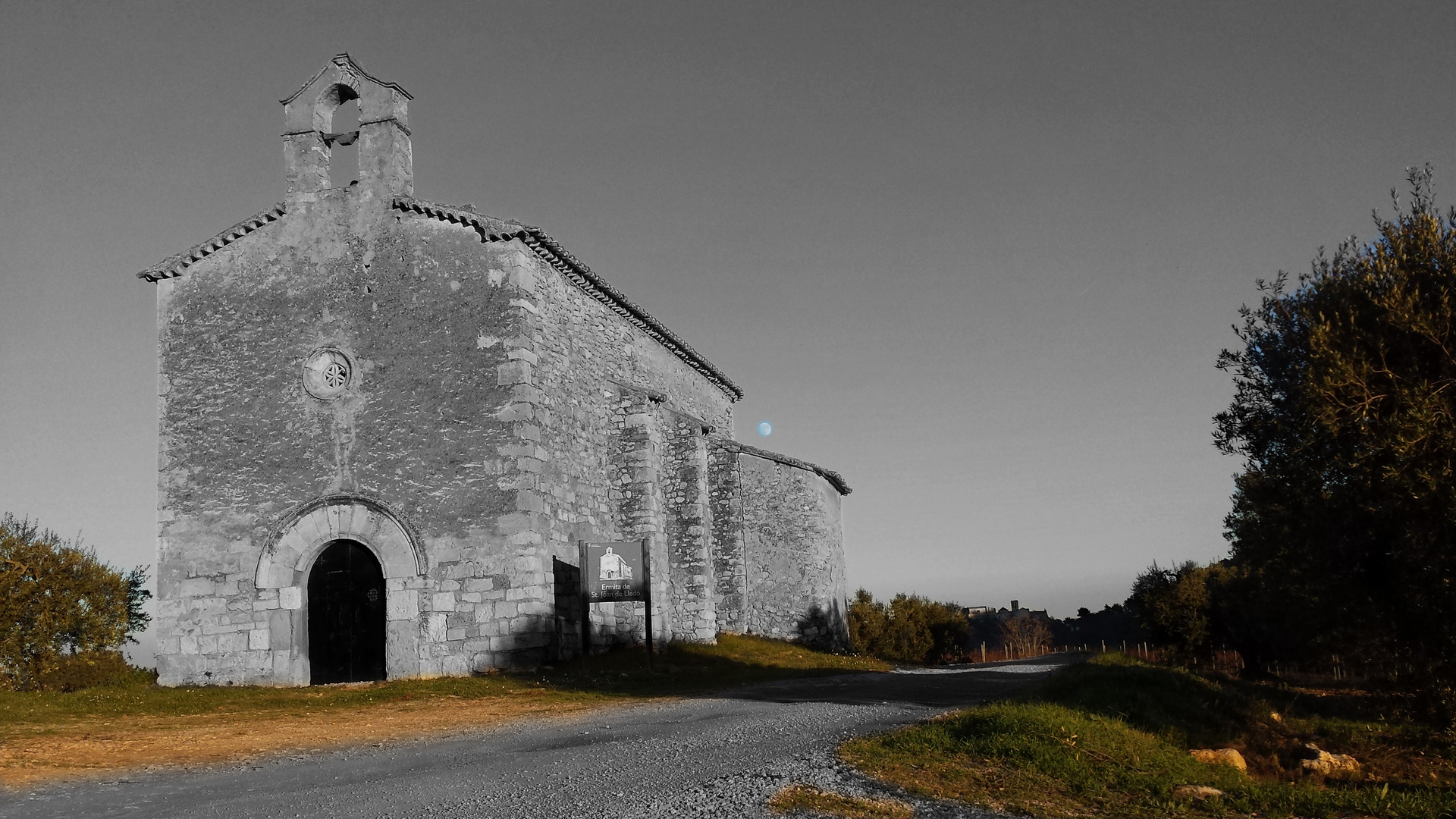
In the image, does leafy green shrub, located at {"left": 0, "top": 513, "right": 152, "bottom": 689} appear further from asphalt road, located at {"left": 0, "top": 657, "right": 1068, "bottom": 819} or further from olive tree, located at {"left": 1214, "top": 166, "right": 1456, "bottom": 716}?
olive tree, located at {"left": 1214, "top": 166, "right": 1456, "bottom": 716}

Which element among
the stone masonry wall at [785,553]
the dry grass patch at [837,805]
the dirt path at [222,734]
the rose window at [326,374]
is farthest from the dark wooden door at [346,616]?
the dry grass patch at [837,805]

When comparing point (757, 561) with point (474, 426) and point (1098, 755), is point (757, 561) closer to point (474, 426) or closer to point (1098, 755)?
point (474, 426)

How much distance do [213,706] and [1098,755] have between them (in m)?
13.1

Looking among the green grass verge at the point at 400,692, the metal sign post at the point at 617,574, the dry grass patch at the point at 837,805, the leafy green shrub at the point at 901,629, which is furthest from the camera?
the leafy green shrub at the point at 901,629

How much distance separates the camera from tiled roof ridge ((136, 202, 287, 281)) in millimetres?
20625

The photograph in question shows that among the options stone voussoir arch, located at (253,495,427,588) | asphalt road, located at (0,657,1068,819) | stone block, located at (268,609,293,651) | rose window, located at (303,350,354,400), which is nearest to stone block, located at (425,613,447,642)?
stone voussoir arch, located at (253,495,427,588)

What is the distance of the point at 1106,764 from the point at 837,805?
2907 mm

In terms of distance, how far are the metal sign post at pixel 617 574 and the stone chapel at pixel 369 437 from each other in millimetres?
742

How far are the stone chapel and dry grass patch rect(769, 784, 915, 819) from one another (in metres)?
11.7

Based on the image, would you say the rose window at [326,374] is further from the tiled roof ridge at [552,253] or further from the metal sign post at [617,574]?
the metal sign post at [617,574]

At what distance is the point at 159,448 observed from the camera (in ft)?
67.1

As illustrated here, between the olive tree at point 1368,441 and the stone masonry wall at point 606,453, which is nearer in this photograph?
the olive tree at point 1368,441

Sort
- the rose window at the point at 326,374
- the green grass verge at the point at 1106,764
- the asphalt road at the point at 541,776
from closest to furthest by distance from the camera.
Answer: the asphalt road at the point at 541,776 → the green grass verge at the point at 1106,764 → the rose window at the point at 326,374

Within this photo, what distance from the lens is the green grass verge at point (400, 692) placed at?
1530cm
